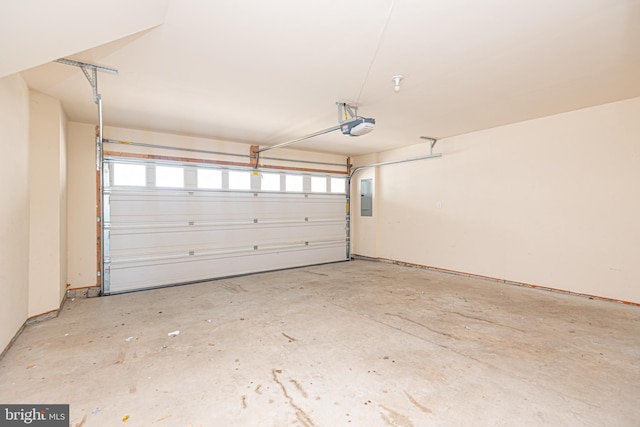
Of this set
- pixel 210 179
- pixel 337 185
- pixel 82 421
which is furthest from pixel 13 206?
pixel 337 185

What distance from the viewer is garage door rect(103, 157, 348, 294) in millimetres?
4602

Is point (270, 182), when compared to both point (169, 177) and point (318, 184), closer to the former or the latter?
point (318, 184)

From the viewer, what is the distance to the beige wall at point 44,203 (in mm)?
3225

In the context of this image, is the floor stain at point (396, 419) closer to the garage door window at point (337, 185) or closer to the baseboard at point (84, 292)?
the baseboard at point (84, 292)

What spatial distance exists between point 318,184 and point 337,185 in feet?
1.84

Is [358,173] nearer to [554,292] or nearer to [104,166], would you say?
[554,292]

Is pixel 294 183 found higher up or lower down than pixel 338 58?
lower down

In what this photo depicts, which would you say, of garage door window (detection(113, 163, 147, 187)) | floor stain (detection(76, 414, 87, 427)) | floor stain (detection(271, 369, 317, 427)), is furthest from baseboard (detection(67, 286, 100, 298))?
floor stain (detection(271, 369, 317, 427))

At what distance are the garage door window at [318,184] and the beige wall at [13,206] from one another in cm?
463

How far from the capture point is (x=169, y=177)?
4992mm

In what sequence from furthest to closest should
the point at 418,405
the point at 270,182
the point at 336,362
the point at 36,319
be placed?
the point at 270,182
the point at 36,319
the point at 336,362
the point at 418,405
